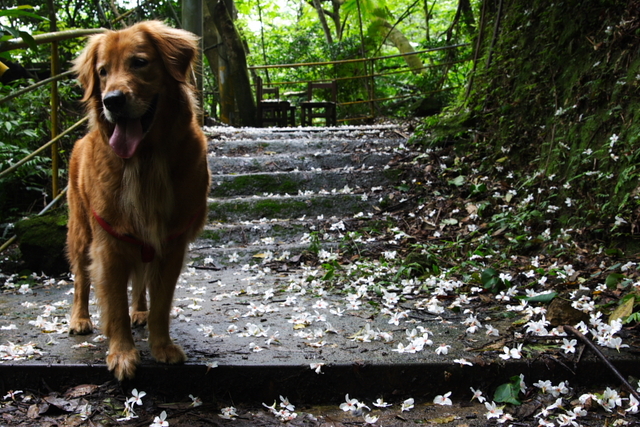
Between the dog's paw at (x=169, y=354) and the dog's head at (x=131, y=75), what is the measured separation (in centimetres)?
89

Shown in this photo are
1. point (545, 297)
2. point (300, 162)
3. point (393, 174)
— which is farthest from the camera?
point (300, 162)

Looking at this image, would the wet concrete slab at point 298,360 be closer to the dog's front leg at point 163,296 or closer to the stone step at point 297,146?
the dog's front leg at point 163,296

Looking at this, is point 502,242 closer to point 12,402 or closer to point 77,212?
point 77,212

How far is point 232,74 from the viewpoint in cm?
1145

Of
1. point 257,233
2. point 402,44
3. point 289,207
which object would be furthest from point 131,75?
point 402,44

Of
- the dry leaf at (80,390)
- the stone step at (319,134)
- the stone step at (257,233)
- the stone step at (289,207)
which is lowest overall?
the stone step at (257,233)

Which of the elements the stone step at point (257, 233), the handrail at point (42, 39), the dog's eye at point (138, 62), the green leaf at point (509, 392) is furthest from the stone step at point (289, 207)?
the green leaf at point (509, 392)

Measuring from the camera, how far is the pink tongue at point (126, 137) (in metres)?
2.30

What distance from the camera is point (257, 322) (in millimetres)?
2910

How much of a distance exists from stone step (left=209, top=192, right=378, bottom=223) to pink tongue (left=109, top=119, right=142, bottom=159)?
2.81 meters

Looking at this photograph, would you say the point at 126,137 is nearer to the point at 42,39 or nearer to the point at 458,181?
the point at 42,39

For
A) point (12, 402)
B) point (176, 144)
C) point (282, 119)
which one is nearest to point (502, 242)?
point (176, 144)

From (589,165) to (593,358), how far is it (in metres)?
2.03

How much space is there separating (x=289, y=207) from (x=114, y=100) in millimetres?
3089
